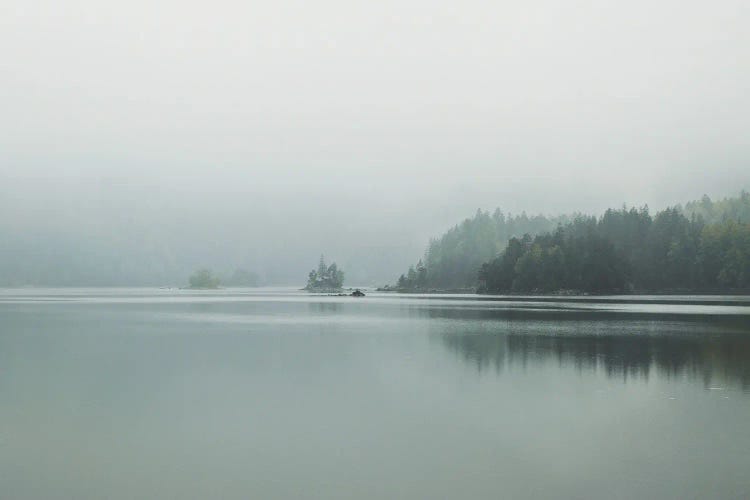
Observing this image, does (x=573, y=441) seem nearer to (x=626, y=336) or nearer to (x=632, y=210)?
(x=626, y=336)

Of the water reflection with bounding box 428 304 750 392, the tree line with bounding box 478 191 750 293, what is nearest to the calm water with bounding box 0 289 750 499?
the water reflection with bounding box 428 304 750 392

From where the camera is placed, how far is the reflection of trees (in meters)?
25.4

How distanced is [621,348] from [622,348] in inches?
2.0

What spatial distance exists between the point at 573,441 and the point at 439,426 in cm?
333

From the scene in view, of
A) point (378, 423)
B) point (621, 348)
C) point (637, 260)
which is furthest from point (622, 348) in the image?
point (637, 260)

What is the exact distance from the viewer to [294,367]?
26922mm

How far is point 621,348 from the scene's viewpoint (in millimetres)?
32969

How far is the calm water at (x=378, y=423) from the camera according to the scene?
1174 cm

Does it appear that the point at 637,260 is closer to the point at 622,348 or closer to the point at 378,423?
the point at 622,348

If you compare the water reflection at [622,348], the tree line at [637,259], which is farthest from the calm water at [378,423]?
the tree line at [637,259]

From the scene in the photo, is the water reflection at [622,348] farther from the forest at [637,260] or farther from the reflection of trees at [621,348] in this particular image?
the forest at [637,260]

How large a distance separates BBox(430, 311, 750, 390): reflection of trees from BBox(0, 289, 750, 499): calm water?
253 mm

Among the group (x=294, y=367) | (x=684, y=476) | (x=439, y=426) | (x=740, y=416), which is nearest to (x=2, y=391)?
(x=294, y=367)

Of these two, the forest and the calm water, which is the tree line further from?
the calm water
